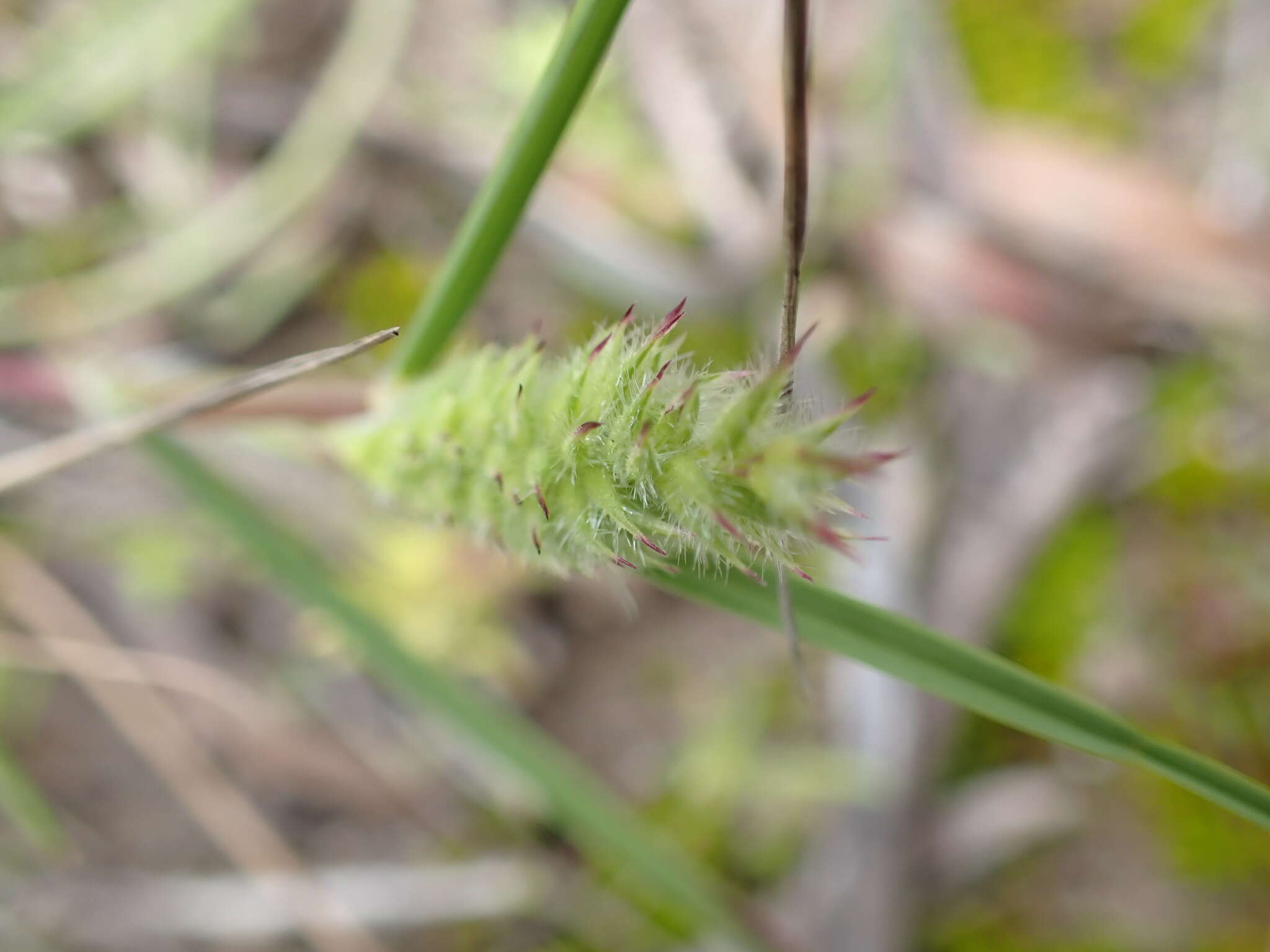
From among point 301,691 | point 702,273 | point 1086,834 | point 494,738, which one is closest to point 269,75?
point 702,273

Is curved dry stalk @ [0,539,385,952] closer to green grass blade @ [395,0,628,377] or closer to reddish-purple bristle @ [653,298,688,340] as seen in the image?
green grass blade @ [395,0,628,377]

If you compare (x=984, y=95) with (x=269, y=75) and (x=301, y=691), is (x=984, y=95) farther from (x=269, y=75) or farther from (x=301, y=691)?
(x=301, y=691)

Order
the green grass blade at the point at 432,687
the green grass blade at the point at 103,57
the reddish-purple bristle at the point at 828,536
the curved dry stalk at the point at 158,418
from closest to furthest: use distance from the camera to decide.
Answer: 1. the reddish-purple bristle at the point at 828,536
2. the curved dry stalk at the point at 158,418
3. the green grass blade at the point at 432,687
4. the green grass blade at the point at 103,57

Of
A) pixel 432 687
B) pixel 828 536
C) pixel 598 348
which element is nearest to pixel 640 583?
pixel 432 687

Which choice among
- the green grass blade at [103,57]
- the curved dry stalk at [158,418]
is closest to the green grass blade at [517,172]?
the curved dry stalk at [158,418]

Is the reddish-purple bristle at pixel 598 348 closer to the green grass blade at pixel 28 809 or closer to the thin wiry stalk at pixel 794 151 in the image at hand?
the thin wiry stalk at pixel 794 151

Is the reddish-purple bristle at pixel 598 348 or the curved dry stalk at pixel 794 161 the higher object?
the curved dry stalk at pixel 794 161
